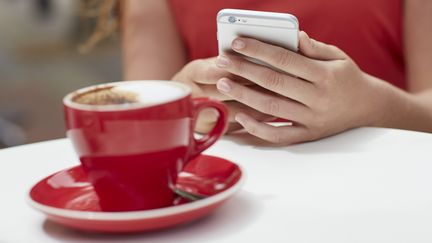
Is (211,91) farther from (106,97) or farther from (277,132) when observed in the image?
(106,97)

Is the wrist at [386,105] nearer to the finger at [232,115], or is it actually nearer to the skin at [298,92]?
the skin at [298,92]

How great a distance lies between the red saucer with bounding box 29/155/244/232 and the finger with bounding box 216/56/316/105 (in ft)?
0.51

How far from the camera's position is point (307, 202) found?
0.63 m

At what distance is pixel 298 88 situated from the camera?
2.76ft

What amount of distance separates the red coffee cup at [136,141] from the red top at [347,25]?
0.71 metres

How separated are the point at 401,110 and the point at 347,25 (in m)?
0.32

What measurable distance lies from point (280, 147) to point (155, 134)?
290mm

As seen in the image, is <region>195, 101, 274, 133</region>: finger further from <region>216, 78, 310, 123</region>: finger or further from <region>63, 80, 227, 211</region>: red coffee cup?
<region>63, 80, 227, 211</region>: red coffee cup

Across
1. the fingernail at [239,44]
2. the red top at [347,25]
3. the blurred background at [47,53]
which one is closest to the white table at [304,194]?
the fingernail at [239,44]

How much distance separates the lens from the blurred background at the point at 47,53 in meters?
3.67

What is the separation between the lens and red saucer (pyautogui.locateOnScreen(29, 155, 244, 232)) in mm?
550

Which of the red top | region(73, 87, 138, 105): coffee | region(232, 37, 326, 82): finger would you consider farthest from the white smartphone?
the red top

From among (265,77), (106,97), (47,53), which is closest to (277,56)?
(265,77)

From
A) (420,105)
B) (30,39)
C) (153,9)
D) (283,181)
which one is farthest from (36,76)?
(283,181)
